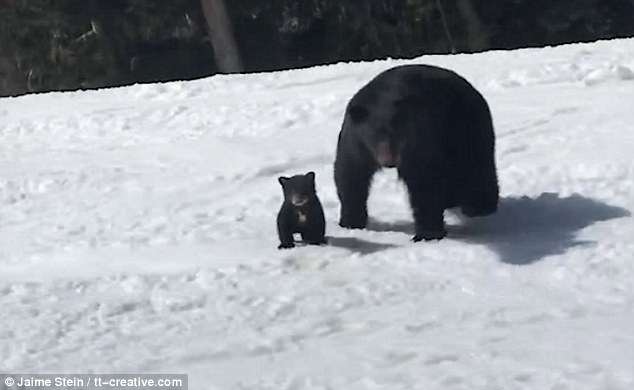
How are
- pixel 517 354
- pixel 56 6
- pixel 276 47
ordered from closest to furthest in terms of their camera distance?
pixel 517 354, pixel 56 6, pixel 276 47

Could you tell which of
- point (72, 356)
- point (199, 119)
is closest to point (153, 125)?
point (199, 119)

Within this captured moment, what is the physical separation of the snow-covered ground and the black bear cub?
0.08 meters

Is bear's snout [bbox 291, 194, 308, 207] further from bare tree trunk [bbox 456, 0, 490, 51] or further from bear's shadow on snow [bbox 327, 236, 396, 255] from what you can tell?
bare tree trunk [bbox 456, 0, 490, 51]

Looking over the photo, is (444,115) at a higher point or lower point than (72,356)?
higher

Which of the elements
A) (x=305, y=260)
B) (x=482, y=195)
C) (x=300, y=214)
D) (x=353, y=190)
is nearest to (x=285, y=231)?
(x=300, y=214)

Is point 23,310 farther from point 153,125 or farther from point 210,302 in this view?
point 153,125

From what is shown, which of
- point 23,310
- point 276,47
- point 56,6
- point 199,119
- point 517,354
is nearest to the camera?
point 517,354

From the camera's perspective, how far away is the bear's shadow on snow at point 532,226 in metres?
5.36

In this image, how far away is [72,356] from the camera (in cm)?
437

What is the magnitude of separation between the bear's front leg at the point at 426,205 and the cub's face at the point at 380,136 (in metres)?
0.12

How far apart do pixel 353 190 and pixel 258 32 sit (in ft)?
49.1

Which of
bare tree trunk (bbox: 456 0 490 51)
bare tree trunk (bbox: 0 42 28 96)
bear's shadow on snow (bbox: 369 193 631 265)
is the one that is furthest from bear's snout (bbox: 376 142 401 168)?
bare tree trunk (bbox: 456 0 490 51)

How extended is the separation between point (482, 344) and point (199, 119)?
451cm

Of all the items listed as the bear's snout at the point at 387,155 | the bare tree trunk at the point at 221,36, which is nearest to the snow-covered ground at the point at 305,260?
the bear's snout at the point at 387,155
